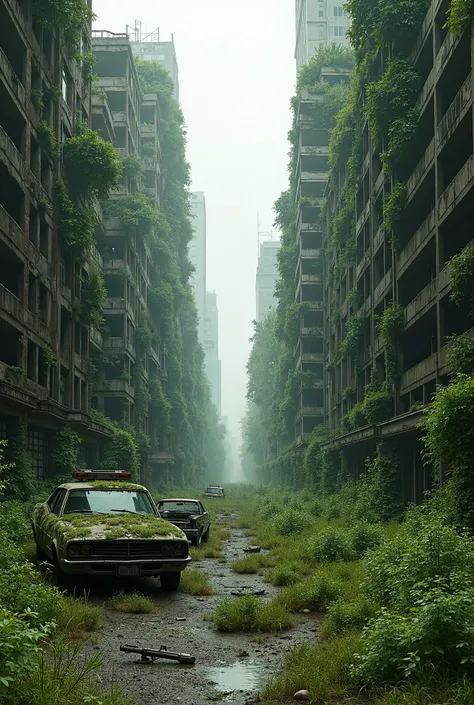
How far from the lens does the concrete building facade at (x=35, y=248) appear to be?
2722cm

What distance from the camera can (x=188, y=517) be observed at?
817 inches

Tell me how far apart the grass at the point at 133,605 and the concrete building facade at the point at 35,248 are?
12969mm

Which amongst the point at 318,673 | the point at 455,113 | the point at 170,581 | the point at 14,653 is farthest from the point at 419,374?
the point at 14,653

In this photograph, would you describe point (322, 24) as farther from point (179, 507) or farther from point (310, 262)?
point (179, 507)

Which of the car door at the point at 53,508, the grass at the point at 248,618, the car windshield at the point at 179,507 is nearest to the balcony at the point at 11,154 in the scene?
the car windshield at the point at 179,507

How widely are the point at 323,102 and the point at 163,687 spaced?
64377 mm

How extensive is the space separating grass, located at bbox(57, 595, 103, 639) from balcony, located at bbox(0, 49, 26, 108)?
21.5m

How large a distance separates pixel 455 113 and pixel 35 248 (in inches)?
670

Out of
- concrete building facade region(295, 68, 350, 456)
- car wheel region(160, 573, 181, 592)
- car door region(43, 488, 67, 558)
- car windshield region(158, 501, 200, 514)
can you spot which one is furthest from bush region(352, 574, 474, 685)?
concrete building facade region(295, 68, 350, 456)

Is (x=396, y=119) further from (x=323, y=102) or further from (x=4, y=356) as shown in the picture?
(x=323, y=102)

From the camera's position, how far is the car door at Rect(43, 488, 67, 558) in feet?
43.1

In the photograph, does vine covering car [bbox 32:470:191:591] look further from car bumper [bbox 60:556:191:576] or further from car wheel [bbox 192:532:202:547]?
car wheel [bbox 192:532:202:547]

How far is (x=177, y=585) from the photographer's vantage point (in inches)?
513

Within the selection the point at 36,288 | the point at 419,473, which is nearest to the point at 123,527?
the point at 419,473
